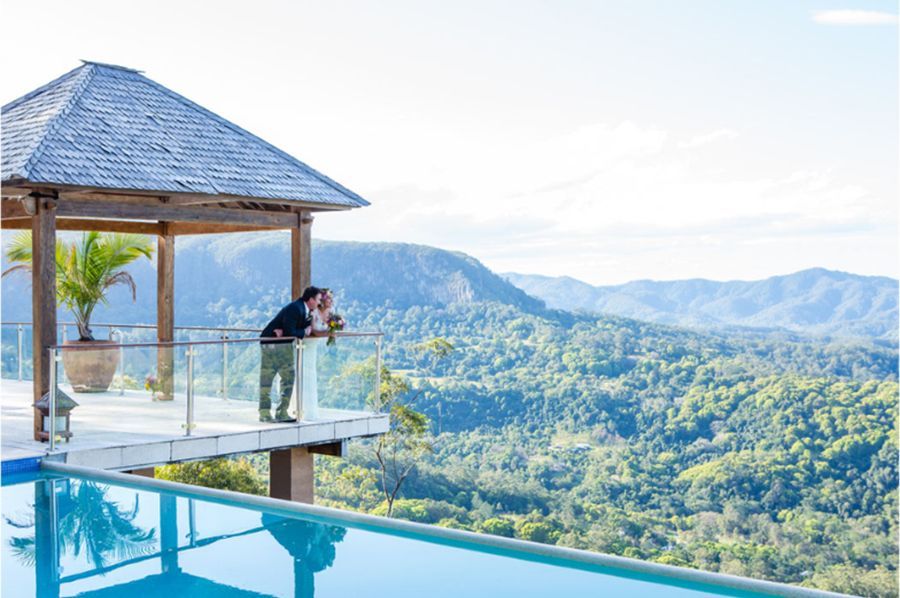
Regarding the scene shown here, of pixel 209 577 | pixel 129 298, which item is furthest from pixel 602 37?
pixel 209 577

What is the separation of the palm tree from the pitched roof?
2.36 m

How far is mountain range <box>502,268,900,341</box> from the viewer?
3086 inches

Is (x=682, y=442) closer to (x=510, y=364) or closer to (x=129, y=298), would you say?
(x=510, y=364)

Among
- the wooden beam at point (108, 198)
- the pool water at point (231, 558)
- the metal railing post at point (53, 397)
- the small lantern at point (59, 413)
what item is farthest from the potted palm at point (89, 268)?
the pool water at point (231, 558)

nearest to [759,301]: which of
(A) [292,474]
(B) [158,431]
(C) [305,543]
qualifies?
(A) [292,474]

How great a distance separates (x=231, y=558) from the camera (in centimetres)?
846

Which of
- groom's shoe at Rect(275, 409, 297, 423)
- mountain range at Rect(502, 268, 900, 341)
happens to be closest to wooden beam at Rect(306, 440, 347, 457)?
groom's shoe at Rect(275, 409, 297, 423)

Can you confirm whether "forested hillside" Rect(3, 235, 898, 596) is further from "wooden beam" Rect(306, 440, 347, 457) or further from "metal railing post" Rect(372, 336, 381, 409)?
"wooden beam" Rect(306, 440, 347, 457)

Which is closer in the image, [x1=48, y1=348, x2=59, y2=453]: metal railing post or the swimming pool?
the swimming pool

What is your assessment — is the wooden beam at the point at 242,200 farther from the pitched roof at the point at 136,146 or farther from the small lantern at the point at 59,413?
the small lantern at the point at 59,413

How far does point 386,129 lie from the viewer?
214 ft

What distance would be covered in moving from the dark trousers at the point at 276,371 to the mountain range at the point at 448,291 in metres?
18.9

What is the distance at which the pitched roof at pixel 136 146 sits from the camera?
468 inches

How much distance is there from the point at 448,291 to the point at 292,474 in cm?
4970
